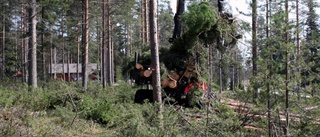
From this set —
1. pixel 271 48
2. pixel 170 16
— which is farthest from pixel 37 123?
pixel 170 16

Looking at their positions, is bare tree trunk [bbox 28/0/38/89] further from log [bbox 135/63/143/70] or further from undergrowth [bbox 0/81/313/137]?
log [bbox 135/63/143/70]

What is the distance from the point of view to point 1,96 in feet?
39.6

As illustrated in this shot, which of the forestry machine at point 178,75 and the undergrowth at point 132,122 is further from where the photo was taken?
the forestry machine at point 178,75

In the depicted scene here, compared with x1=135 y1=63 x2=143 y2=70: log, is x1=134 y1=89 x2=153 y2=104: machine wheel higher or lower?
lower

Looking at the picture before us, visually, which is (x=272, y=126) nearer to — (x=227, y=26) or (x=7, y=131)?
(x=7, y=131)

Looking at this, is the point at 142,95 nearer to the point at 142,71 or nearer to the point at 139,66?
the point at 142,71

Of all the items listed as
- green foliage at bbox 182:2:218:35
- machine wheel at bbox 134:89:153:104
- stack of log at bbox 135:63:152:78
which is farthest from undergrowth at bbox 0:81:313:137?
green foliage at bbox 182:2:218:35

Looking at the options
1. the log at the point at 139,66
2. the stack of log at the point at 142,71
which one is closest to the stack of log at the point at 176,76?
the stack of log at the point at 142,71

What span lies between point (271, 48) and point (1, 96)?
34.1 ft

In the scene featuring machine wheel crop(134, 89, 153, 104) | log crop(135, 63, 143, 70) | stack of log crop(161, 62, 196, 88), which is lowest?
machine wheel crop(134, 89, 153, 104)

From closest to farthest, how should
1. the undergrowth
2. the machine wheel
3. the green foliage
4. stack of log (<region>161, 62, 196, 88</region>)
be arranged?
the undergrowth
the green foliage
stack of log (<region>161, 62, 196, 88</region>)
the machine wheel

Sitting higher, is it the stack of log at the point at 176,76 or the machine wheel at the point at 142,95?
the stack of log at the point at 176,76

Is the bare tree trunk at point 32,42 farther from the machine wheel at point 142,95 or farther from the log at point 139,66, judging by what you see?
the log at point 139,66

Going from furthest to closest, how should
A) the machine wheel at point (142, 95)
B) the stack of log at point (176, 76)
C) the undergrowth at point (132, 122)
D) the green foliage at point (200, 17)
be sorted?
the machine wheel at point (142, 95) → the stack of log at point (176, 76) → the green foliage at point (200, 17) → the undergrowth at point (132, 122)
